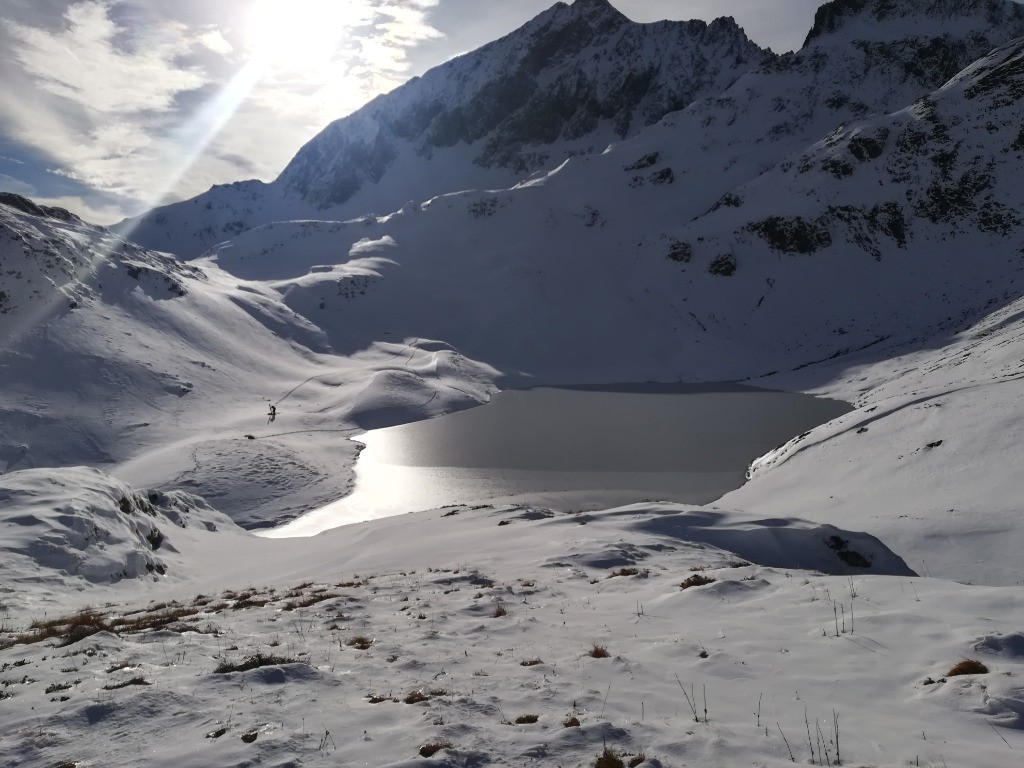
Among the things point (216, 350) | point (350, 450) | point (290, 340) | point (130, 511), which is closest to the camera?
point (130, 511)

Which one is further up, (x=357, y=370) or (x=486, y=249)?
(x=486, y=249)

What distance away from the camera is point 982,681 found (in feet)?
23.8

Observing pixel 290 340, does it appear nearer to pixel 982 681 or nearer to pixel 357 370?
pixel 357 370

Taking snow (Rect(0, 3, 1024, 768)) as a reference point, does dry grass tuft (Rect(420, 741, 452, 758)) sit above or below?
below

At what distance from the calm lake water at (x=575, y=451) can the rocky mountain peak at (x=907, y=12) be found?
126193mm

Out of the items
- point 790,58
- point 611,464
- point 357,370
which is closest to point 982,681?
point 611,464

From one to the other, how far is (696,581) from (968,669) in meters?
5.80

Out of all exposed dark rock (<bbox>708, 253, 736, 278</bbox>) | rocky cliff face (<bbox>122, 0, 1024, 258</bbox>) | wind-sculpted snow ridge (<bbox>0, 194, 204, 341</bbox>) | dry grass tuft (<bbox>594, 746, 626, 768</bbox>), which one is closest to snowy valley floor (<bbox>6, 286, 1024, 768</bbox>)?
dry grass tuft (<bbox>594, 746, 626, 768</bbox>)

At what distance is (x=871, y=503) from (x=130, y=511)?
30369 millimetres

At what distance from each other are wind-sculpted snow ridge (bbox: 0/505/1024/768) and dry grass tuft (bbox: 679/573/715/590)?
0.15ft

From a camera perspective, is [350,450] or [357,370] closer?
[350,450]

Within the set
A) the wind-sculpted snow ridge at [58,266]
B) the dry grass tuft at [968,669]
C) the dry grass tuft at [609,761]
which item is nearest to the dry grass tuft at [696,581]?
the dry grass tuft at [968,669]

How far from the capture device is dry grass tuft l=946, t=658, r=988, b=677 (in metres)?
7.56

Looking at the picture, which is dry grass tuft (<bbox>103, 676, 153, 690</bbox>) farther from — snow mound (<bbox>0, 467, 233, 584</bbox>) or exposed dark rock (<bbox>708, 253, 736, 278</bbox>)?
exposed dark rock (<bbox>708, 253, 736, 278</bbox>)
